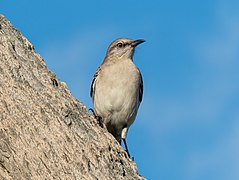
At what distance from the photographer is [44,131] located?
26.7ft

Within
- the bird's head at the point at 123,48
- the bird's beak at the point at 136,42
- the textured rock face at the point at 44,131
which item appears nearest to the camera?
the textured rock face at the point at 44,131

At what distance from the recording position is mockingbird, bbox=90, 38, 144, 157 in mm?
12680

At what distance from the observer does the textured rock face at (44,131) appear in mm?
7746

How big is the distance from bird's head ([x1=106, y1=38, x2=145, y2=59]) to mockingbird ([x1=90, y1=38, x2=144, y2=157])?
45 cm

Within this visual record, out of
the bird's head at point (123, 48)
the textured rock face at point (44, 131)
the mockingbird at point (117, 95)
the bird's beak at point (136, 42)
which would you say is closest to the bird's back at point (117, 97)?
the mockingbird at point (117, 95)

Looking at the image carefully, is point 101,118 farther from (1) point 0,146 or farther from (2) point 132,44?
(1) point 0,146

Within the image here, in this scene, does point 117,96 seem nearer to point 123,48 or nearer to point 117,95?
point 117,95

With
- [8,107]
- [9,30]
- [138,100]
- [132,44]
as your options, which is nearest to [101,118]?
[138,100]

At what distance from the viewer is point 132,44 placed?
13938 mm

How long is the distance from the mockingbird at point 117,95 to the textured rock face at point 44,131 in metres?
3.35

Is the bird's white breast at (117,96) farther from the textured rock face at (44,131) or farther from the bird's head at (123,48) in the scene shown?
the textured rock face at (44,131)

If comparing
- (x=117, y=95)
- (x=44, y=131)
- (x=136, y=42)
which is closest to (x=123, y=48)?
(x=136, y=42)

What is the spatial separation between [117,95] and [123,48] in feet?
5.38

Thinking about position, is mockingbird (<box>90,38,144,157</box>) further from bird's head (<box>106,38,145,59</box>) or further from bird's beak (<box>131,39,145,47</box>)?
bird's beak (<box>131,39,145,47</box>)
